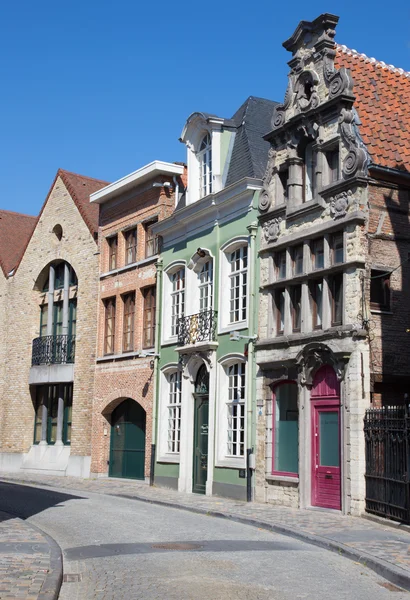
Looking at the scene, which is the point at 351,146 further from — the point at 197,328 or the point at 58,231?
the point at 58,231

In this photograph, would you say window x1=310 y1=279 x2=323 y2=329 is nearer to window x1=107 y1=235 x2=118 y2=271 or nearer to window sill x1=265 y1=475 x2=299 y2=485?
window sill x1=265 y1=475 x2=299 y2=485

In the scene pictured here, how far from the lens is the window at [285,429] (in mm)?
19859

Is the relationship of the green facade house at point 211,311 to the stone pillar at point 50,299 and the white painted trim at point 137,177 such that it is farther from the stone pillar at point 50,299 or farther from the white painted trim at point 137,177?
the stone pillar at point 50,299

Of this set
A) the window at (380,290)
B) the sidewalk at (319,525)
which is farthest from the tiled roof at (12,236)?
the window at (380,290)

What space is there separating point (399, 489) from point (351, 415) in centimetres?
249

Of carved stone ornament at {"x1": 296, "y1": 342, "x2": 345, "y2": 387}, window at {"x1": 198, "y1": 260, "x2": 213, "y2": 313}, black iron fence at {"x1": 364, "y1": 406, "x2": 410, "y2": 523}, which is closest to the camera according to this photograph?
black iron fence at {"x1": 364, "y1": 406, "x2": 410, "y2": 523}

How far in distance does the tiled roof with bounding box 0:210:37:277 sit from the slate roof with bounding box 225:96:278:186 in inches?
599

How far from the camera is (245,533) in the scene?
14.7 metres

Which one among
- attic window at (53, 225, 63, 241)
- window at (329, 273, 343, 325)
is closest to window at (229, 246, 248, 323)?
window at (329, 273, 343, 325)

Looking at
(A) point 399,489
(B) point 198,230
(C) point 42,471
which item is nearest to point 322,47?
(B) point 198,230

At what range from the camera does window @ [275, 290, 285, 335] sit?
68.6 ft

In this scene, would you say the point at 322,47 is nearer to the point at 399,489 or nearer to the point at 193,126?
the point at 193,126

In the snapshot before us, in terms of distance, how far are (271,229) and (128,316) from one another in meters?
9.24

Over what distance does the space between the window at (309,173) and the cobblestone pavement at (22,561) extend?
33.8 feet
